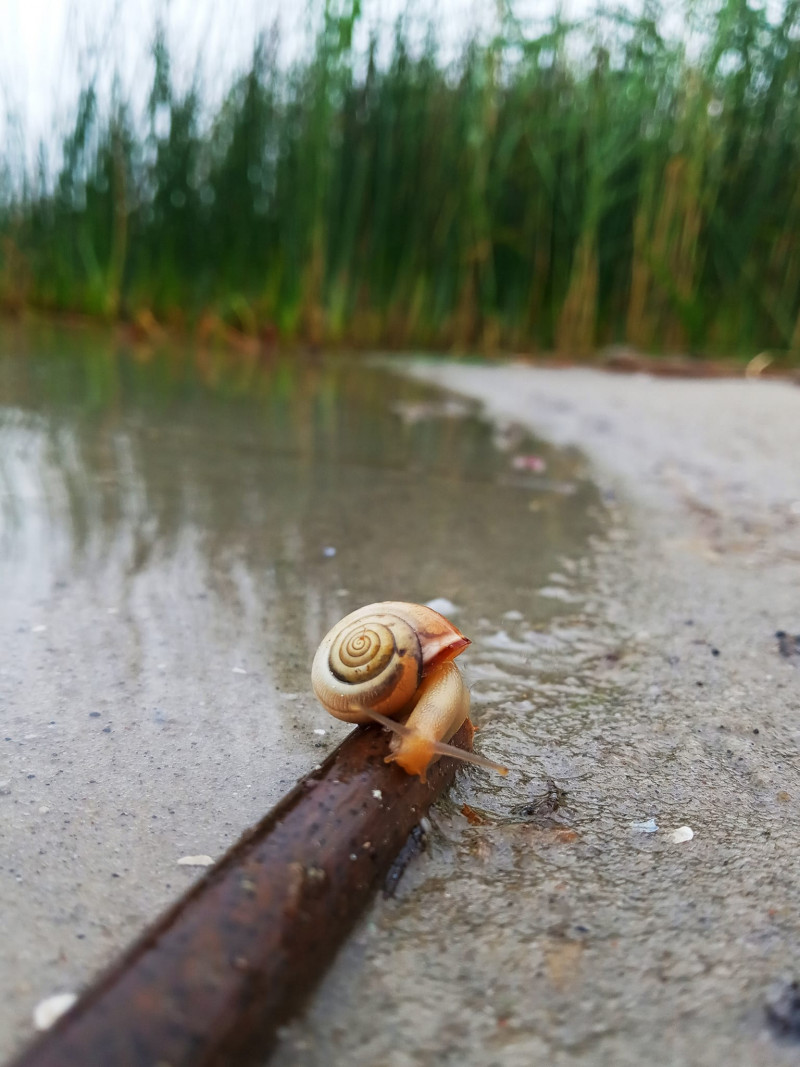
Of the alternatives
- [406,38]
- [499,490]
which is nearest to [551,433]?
[499,490]

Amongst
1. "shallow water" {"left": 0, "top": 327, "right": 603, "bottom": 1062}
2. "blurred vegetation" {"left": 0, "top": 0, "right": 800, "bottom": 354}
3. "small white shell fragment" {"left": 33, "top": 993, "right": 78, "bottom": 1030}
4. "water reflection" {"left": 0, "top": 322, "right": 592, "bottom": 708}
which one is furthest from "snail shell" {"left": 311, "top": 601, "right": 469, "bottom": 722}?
"blurred vegetation" {"left": 0, "top": 0, "right": 800, "bottom": 354}

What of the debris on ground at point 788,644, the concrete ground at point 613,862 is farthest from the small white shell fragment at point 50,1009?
the debris on ground at point 788,644

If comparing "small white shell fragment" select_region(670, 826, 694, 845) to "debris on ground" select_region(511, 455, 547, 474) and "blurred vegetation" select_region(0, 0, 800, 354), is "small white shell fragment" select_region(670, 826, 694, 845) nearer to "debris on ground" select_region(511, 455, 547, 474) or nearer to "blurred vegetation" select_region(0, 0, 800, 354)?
"debris on ground" select_region(511, 455, 547, 474)

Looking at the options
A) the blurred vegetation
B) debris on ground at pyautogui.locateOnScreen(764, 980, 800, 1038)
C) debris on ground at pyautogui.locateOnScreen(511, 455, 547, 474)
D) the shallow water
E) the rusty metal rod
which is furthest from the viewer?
the blurred vegetation

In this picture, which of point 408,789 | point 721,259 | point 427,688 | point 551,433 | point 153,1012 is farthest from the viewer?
point 721,259

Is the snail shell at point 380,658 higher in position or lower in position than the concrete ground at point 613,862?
higher

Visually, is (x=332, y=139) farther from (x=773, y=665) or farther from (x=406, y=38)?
(x=773, y=665)

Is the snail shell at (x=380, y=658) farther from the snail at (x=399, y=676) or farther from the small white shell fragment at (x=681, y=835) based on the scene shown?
the small white shell fragment at (x=681, y=835)
